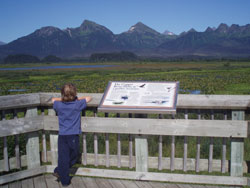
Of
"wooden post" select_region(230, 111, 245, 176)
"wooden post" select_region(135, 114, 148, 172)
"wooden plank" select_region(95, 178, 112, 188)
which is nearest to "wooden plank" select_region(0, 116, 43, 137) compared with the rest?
"wooden plank" select_region(95, 178, 112, 188)

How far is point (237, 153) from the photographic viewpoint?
13.5ft

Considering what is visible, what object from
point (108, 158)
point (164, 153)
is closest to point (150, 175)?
point (108, 158)

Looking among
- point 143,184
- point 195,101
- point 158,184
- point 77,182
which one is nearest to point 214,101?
point 195,101

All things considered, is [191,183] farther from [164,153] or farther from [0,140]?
[0,140]

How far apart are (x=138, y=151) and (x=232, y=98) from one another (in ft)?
5.32

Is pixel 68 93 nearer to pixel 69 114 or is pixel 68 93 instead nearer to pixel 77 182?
pixel 69 114

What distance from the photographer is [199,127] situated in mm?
4066

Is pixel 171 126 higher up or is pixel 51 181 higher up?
pixel 171 126

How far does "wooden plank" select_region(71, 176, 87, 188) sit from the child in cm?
12

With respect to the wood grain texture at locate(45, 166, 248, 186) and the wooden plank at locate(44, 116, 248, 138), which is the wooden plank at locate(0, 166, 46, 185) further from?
the wooden plank at locate(44, 116, 248, 138)

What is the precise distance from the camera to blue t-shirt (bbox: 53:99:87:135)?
166 inches

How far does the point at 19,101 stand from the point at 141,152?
6.79 feet

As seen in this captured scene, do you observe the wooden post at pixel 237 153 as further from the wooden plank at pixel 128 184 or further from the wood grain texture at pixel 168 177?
the wooden plank at pixel 128 184

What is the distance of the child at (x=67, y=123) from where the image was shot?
421cm
